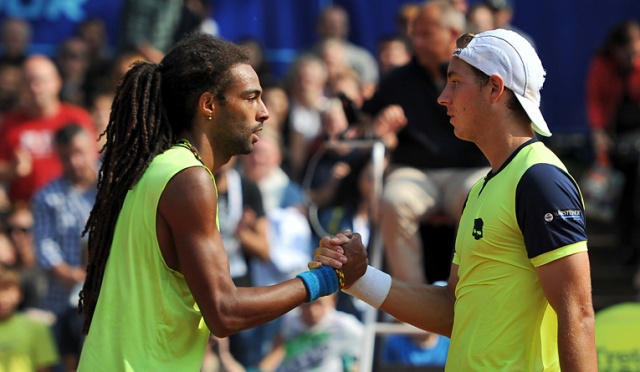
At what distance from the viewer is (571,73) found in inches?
447

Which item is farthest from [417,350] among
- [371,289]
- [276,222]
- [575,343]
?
[575,343]

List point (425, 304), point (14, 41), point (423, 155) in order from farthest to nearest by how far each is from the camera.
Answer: point (14, 41) < point (423, 155) < point (425, 304)

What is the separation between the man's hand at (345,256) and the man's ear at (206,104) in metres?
0.74

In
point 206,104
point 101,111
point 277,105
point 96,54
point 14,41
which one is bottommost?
point 206,104

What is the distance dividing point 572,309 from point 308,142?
6442 millimetres

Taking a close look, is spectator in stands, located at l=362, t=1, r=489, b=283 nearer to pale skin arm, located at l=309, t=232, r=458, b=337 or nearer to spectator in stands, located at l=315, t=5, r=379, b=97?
pale skin arm, located at l=309, t=232, r=458, b=337

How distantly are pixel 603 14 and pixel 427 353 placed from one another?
5.92 m

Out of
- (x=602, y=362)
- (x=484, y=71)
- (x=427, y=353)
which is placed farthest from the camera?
(x=427, y=353)

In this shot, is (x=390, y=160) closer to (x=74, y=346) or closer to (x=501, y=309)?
(x=74, y=346)

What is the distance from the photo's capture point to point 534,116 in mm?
3760

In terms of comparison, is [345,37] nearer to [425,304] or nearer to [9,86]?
[9,86]

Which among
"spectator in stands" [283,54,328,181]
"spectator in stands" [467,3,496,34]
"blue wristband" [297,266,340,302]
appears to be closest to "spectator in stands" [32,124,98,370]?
"spectator in stands" [283,54,328,181]

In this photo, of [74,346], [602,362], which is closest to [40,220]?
[74,346]

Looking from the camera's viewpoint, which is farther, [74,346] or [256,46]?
[256,46]
